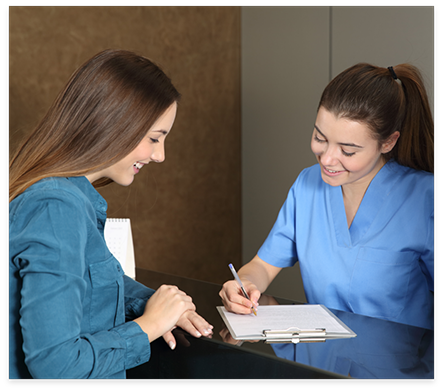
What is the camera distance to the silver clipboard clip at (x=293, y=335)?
968 millimetres

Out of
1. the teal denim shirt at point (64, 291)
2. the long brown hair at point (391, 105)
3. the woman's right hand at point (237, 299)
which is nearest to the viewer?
the teal denim shirt at point (64, 291)

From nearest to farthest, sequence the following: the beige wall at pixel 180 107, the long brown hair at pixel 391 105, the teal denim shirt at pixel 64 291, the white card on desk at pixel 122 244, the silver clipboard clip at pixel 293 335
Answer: the teal denim shirt at pixel 64 291, the silver clipboard clip at pixel 293 335, the long brown hair at pixel 391 105, the white card on desk at pixel 122 244, the beige wall at pixel 180 107

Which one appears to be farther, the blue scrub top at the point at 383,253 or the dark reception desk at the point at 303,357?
the blue scrub top at the point at 383,253

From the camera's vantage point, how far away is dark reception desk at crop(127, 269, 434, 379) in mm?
838

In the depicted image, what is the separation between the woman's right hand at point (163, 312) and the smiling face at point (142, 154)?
10.6 inches

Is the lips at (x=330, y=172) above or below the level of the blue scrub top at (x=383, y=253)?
above

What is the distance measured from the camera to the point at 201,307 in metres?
1.25

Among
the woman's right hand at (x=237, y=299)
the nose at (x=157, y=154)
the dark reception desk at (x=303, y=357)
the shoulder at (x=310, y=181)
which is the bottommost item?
the dark reception desk at (x=303, y=357)

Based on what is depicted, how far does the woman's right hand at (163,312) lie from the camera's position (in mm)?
935

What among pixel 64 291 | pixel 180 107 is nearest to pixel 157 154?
pixel 64 291

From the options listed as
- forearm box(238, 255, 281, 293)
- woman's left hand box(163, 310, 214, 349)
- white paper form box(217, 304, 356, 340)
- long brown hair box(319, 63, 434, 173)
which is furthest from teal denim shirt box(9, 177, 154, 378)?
long brown hair box(319, 63, 434, 173)

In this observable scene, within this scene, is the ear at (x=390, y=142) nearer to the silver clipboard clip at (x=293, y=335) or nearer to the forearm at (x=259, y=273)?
the forearm at (x=259, y=273)

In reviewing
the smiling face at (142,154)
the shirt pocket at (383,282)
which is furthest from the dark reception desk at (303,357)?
the smiling face at (142,154)

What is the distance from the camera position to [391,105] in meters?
1.39
